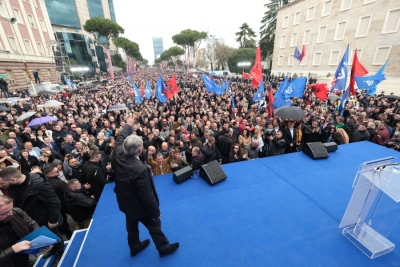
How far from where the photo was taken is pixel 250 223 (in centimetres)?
320

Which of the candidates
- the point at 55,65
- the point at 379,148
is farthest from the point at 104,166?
the point at 55,65

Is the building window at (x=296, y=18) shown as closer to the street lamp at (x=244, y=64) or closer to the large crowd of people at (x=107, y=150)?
the street lamp at (x=244, y=64)

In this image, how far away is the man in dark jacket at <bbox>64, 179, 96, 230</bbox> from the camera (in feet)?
11.5

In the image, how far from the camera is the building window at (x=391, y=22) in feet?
64.6

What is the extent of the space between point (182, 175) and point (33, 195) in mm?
2615

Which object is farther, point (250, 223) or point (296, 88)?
point (296, 88)

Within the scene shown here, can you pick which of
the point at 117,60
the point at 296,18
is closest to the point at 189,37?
the point at 117,60

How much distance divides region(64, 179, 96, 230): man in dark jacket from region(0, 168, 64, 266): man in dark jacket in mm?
530

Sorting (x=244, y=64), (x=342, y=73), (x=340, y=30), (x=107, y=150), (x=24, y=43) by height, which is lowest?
(x=107, y=150)

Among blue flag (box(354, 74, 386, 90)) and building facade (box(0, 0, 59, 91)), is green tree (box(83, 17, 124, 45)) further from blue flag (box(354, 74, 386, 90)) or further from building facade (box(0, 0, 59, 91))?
blue flag (box(354, 74, 386, 90))

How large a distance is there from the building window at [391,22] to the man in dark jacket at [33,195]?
102 ft

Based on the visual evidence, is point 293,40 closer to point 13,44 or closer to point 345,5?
point 345,5

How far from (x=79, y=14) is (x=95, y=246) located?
76.7 metres

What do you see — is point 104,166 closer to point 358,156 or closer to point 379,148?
point 358,156
